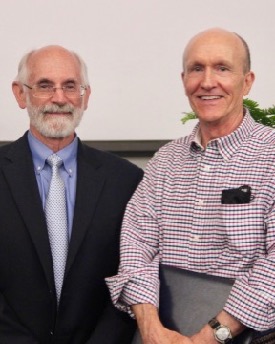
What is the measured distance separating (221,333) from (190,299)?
133 millimetres

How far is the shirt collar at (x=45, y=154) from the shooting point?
7.27 feet

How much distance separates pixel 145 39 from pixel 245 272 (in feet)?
5.23

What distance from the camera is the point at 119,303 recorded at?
6.43 ft

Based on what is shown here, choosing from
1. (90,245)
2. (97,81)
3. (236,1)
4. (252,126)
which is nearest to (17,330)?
(90,245)

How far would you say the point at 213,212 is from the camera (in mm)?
1885

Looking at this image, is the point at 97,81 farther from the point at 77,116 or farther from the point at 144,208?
the point at 144,208

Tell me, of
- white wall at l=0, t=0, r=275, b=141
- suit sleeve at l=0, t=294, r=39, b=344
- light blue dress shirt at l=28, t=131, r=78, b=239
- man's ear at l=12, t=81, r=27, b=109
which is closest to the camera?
suit sleeve at l=0, t=294, r=39, b=344

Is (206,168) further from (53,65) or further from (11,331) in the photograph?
(11,331)

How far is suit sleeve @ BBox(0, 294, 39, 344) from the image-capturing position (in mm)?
2059

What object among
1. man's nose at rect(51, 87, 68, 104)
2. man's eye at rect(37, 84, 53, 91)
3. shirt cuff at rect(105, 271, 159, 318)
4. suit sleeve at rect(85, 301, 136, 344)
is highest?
→ man's eye at rect(37, 84, 53, 91)

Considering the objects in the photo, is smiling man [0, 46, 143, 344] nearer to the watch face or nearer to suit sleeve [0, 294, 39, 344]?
suit sleeve [0, 294, 39, 344]

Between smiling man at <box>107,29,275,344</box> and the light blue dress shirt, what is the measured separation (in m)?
0.25

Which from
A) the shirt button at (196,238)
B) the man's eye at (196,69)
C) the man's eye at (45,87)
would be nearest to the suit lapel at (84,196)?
the man's eye at (45,87)

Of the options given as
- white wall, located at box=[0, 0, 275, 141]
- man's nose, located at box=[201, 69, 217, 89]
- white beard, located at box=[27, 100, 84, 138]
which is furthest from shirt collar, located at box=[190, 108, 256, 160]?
white wall, located at box=[0, 0, 275, 141]
